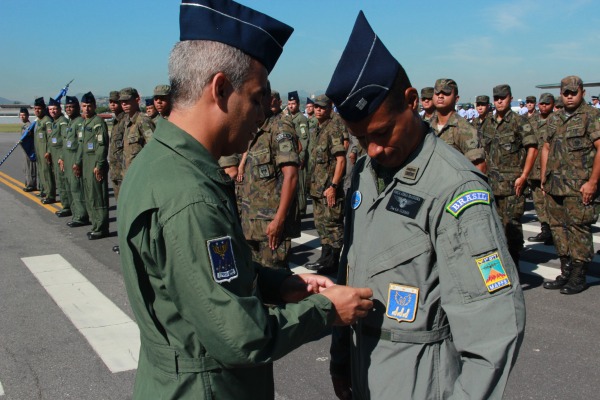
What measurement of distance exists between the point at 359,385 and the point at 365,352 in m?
0.16

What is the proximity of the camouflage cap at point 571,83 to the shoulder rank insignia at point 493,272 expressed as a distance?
566 centimetres

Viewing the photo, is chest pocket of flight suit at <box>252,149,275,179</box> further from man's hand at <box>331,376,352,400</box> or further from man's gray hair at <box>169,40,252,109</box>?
man's gray hair at <box>169,40,252,109</box>

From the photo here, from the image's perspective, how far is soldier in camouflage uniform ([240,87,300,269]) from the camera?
4969 millimetres

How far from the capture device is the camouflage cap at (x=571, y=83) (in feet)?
21.2

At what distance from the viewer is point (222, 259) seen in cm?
147

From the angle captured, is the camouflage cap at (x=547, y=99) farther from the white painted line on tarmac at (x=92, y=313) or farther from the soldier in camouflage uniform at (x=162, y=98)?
the white painted line on tarmac at (x=92, y=313)

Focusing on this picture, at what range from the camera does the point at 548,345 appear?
4754 mm

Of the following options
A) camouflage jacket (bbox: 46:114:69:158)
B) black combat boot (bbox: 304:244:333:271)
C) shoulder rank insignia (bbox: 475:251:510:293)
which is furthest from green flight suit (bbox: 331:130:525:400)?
camouflage jacket (bbox: 46:114:69:158)

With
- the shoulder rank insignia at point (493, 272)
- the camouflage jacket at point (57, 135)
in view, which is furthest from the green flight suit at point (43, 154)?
the shoulder rank insignia at point (493, 272)

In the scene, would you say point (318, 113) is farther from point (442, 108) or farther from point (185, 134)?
point (185, 134)

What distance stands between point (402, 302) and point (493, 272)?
1.12ft

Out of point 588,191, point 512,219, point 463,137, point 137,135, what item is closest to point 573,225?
point 588,191

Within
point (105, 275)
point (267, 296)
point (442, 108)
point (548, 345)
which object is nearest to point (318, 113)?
point (442, 108)

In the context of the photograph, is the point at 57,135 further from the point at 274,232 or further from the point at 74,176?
the point at 274,232
